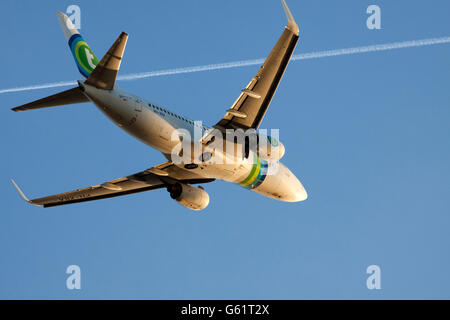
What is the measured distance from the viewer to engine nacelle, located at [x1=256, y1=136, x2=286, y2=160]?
3366 cm

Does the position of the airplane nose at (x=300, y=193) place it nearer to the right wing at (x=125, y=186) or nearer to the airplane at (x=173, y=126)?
the airplane at (x=173, y=126)

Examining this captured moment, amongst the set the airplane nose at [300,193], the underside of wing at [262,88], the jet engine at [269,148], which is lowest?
the airplane nose at [300,193]

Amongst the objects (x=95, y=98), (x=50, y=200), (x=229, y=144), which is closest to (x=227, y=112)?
(x=229, y=144)

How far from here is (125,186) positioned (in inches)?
1484

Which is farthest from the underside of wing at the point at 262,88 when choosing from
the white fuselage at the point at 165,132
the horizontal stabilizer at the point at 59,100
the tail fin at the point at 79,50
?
the tail fin at the point at 79,50

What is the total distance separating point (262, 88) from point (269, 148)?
14.3 feet

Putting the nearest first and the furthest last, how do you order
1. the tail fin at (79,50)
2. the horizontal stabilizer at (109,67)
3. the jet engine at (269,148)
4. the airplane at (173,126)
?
the horizontal stabilizer at (109,67) → the airplane at (173,126) → the jet engine at (269,148) → the tail fin at (79,50)

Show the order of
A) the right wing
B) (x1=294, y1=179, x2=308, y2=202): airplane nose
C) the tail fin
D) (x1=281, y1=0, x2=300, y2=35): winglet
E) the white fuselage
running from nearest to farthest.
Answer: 1. (x1=281, y1=0, x2=300, y2=35): winglet
2. the white fuselage
3. the tail fin
4. the right wing
5. (x1=294, y1=179, x2=308, y2=202): airplane nose

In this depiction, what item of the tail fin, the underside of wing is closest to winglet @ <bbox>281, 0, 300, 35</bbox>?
the underside of wing

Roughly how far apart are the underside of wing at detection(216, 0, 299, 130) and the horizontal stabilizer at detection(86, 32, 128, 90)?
15.5 feet

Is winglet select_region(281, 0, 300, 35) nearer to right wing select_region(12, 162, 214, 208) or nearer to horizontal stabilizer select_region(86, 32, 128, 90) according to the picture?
horizontal stabilizer select_region(86, 32, 128, 90)

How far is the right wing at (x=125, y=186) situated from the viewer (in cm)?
3691

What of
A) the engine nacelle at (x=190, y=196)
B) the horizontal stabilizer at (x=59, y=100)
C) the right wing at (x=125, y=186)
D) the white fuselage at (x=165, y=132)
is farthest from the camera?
the right wing at (x=125, y=186)

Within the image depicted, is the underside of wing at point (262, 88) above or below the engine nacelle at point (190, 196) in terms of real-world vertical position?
above
